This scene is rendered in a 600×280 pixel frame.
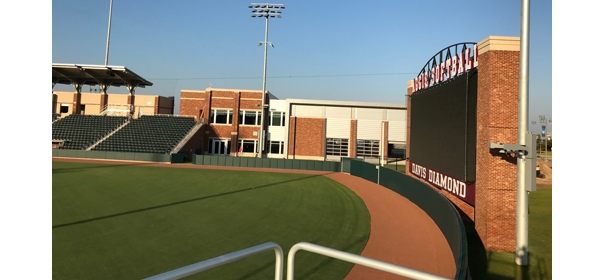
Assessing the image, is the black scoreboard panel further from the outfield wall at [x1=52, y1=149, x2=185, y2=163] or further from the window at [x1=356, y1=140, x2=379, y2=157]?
the outfield wall at [x1=52, y1=149, x2=185, y2=163]

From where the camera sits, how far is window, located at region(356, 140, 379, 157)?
42781 mm

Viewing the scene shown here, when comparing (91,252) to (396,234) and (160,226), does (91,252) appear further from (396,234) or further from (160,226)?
(396,234)

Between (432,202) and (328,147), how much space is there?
2885cm

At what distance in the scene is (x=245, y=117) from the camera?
45.5 meters

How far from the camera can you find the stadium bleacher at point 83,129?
40.9 m

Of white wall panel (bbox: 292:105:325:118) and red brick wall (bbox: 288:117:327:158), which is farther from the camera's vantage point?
white wall panel (bbox: 292:105:325:118)

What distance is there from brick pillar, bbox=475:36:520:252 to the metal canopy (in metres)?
45.5

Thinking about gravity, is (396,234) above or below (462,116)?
below

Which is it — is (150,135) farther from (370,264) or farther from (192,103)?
(370,264)

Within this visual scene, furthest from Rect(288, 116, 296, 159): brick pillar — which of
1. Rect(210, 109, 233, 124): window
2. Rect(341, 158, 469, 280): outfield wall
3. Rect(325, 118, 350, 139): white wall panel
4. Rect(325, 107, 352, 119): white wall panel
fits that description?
Rect(341, 158, 469, 280): outfield wall

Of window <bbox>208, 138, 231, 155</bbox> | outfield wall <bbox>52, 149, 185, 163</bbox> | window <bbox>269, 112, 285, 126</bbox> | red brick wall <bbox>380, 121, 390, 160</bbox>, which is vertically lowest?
outfield wall <bbox>52, 149, 185, 163</bbox>

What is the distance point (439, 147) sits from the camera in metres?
15.2

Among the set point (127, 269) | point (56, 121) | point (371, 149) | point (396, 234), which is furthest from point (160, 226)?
point (56, 121)

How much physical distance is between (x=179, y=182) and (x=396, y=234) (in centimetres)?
1600
